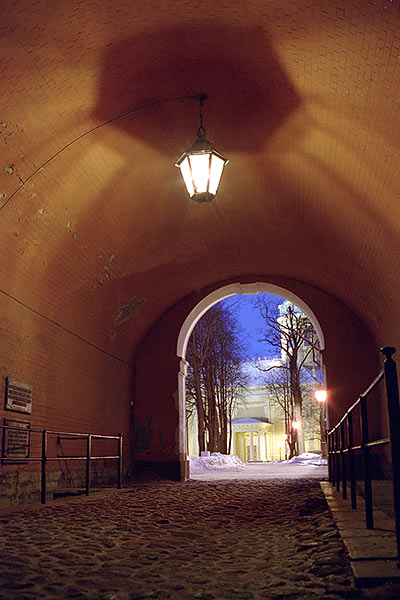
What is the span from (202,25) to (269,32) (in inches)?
23.1

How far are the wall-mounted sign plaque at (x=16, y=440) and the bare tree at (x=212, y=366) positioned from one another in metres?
16.1

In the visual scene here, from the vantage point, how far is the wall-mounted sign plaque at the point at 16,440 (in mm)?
7012

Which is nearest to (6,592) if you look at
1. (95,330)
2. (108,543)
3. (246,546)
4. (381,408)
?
(108,543)

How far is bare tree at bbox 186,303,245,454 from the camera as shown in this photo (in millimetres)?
24094

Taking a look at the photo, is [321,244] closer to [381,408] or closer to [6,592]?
[381,408]

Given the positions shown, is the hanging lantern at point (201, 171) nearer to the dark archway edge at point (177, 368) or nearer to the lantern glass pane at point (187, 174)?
the lantern glass pane at point (187, 174)

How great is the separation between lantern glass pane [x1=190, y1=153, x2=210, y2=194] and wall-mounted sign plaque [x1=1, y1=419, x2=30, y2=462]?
11.4ft

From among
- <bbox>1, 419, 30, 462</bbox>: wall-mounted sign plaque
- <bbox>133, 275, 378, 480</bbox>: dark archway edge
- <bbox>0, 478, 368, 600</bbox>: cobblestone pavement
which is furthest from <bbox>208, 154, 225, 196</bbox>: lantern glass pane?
<bbox>133, 275, 378, 480</bbox>: dark archway edge

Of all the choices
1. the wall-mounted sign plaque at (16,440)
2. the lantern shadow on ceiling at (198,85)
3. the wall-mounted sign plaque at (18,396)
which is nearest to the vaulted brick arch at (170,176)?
the lantern shadow on ceiling at (198,85)

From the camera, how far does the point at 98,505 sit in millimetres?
6766

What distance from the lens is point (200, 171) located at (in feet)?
20.3

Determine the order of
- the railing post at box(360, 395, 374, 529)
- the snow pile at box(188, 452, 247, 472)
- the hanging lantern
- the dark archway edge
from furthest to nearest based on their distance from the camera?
the snow pile at box(188, 452, 247, 472) < the dark archway edge < the hanging lantern < the railing post at box(360, 395, 374, 529)

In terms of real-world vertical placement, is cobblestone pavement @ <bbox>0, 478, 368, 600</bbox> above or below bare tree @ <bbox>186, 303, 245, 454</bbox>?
below

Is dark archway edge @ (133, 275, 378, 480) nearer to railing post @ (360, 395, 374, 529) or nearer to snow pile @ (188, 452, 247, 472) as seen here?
railing post @ (360, 395, 374, 529)
